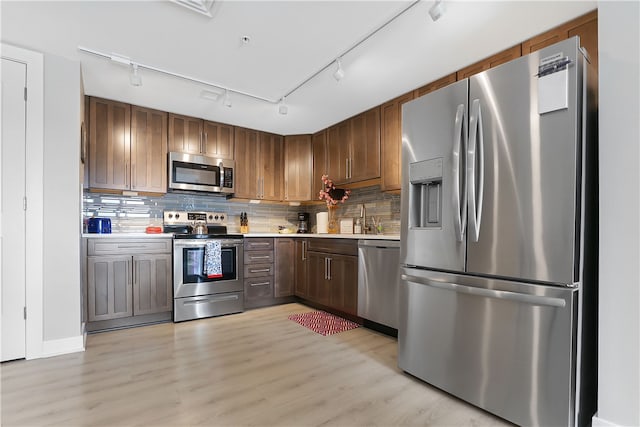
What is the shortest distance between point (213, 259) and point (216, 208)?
1.01 m

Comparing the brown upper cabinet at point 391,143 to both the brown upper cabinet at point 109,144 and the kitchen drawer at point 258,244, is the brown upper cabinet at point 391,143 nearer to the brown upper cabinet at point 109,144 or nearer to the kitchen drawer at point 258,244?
the kitchen drawer at point 258,244

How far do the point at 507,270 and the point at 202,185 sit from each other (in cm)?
344

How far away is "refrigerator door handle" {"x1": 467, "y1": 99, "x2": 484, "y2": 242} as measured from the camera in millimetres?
1770

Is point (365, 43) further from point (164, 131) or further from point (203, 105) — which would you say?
point (164, 131)

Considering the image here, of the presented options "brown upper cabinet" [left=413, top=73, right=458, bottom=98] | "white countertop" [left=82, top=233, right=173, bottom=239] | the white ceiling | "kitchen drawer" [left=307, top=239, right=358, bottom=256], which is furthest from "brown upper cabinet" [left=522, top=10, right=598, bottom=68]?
"white countertop" [left=82, top=233, right=173, bottom=239]

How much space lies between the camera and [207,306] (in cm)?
366

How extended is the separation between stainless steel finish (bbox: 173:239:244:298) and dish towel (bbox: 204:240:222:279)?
0.07 metres

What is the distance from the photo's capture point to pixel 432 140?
2.03 m

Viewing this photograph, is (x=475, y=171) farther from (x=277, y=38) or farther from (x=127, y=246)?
(x=127, y=246)

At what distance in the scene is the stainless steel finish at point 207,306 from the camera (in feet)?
11.5

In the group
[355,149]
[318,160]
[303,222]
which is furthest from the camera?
[303,222]

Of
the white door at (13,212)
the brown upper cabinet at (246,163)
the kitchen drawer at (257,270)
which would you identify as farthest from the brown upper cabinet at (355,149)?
the white door at (13,212)

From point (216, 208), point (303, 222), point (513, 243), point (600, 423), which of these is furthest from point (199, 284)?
point (600, 423)

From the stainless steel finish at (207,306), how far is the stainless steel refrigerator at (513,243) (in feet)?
7.81
